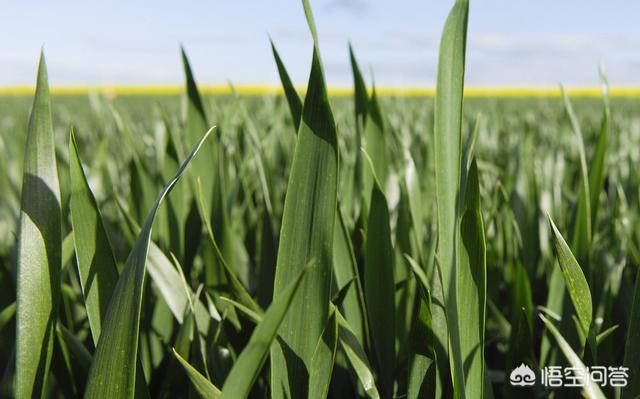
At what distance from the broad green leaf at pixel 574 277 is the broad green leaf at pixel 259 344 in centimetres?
18

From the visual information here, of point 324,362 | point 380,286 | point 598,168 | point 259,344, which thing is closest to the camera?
point 259,344

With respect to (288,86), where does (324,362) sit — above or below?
below

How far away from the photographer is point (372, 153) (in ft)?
2.26

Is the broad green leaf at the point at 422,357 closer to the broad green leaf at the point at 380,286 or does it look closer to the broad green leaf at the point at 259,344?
the broad green leaf at the point at 380,286

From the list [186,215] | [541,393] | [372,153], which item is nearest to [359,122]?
[372,153]

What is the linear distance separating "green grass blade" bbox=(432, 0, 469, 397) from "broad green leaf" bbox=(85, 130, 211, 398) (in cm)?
13

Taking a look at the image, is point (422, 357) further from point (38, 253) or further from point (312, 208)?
point (38, 253)

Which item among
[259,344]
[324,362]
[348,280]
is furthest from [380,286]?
[259,344]

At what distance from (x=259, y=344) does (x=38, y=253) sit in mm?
176

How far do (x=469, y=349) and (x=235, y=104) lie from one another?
0.61 metres

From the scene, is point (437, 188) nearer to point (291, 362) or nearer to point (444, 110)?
point (444, 110)

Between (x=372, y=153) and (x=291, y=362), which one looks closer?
(x=291, y=362)

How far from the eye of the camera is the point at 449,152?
1.08ft

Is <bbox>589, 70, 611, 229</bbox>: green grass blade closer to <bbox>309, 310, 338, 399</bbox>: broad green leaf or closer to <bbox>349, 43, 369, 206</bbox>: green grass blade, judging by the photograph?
<bbox>349, 43, 369, 206</bbox>: green grass blade
